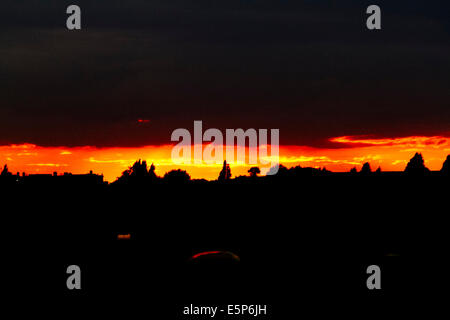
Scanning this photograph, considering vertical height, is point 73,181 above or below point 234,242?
above

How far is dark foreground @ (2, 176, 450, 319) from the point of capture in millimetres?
22312

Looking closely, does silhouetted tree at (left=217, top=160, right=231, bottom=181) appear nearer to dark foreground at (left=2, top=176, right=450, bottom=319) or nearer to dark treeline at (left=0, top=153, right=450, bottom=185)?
dark treeline at (left=0, top=153, right=450, bottom=185)

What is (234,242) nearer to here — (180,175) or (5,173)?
(5,173)

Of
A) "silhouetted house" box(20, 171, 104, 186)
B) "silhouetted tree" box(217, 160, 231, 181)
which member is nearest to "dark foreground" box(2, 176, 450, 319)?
"silhouetted house" box(20, 171, 104, 186)

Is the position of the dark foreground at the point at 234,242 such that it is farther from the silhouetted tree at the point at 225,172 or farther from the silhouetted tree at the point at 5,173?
the silhouetted tree at the point at 225,172

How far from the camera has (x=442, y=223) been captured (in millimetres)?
38312

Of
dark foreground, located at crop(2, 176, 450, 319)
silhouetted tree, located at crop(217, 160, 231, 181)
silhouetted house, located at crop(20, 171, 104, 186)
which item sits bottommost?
dark foreground, located at crop(2, 176, 450, 319)

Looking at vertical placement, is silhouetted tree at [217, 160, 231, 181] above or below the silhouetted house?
above

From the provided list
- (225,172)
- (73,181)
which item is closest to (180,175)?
(225,172)

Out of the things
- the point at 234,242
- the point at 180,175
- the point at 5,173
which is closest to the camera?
the point at 234,242

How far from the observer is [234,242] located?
1577 inches

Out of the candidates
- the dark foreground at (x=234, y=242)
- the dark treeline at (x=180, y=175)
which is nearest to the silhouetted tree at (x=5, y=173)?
the dark treeline at (x=180, y=175)

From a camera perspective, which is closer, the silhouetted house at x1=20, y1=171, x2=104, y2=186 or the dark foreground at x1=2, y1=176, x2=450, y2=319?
the dark foreground at x1=2, y1=176, x2=450, y2=319

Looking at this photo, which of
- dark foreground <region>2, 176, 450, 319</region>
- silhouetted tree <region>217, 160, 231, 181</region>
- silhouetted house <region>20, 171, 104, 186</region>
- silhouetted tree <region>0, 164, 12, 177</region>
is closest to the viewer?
dark foreground <region>2, 176, 450, 319</region>
